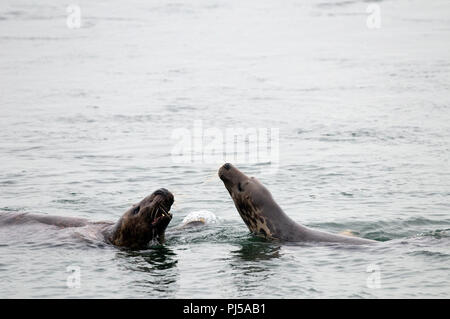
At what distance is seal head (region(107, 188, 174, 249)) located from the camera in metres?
9.75

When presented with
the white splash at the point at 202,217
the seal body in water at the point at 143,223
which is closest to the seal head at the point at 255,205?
the white splash at the point at 202,217

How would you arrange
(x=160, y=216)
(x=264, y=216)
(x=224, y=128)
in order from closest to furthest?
(x=160, y=216), (x=264, y=216), (x=224, y=128)

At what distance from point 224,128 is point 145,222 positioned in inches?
287

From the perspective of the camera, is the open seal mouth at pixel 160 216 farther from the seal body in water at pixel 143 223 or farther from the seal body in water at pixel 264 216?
the seal body in water at pixel 264 216

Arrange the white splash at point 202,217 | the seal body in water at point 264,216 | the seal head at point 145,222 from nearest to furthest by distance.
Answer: the seal head at point 145,222 → the seal body in water at point 264,216 → the white splash at point 202,217

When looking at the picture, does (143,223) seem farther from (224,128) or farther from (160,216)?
(224,128)

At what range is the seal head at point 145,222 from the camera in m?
9.75

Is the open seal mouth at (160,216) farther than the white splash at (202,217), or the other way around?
the white splash at (202,217)

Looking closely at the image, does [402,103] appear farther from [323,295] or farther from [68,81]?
[323,295]

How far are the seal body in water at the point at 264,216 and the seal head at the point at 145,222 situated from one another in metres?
0.90

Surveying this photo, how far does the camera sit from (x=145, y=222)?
988 centimetres

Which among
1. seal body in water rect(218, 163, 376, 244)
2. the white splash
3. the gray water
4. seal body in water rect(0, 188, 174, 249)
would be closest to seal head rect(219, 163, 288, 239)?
seal body in water rect(218, 163, 376, 244)

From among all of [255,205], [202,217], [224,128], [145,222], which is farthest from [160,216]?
[224,128]

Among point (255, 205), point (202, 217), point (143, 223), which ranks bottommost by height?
point (202, 217)
